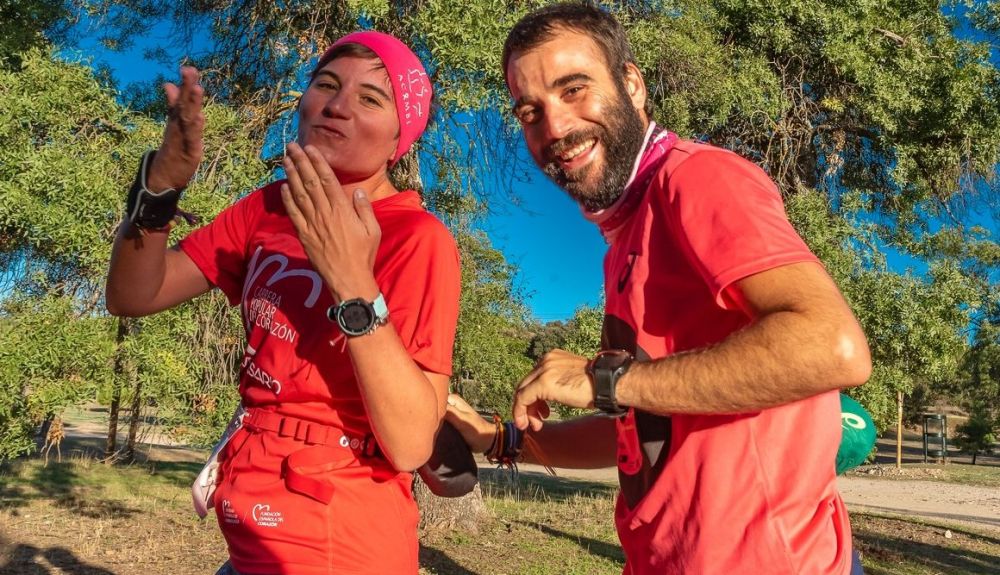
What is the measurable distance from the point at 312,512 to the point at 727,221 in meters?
0.97

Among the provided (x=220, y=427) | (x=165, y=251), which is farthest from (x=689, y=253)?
(x=220, y=427)

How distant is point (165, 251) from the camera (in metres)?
2.04

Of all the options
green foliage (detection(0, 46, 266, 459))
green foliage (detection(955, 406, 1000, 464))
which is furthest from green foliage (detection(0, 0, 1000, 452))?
green foliage (detection(955, 406, 1000, 464))

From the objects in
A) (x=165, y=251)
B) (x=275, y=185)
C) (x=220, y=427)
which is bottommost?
(x=220, y=427)

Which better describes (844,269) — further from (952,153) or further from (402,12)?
(402,12)

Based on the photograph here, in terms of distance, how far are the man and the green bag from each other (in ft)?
2.06

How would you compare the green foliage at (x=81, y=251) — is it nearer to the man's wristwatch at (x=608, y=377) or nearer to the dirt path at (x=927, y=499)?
the man's wristwatch at (x=608, y=377)

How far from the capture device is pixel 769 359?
1.35 meters

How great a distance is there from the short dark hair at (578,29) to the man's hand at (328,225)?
71cm

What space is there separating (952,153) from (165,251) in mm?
11389

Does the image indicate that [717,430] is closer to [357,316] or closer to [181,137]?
[357,316]

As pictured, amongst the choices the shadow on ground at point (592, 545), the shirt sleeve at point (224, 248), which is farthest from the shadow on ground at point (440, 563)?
the shirt sleeve at point (224, 248)

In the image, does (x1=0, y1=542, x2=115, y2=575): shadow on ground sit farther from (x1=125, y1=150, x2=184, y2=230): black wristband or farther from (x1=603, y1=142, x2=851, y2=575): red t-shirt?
(x1=603, y1=142, x2=851, y2=575): red t-shirt

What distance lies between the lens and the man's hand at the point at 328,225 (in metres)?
1.50
